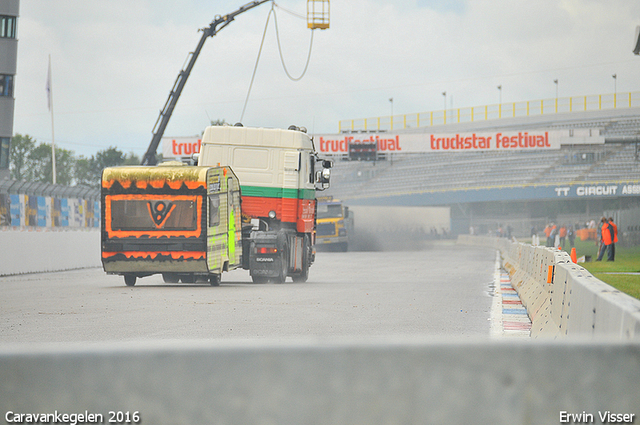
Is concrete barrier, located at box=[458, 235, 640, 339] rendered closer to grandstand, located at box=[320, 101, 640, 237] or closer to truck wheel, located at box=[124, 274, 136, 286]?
truck wheel, located at box=[124, 274, 136, 286]

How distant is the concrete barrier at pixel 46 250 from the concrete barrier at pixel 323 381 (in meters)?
19.0

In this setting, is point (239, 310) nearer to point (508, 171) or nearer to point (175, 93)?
point (175, 93)

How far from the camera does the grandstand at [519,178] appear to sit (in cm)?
6334

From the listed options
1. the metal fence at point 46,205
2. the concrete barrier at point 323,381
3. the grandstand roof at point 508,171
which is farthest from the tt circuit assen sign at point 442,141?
the concrete barrier at point 323,381

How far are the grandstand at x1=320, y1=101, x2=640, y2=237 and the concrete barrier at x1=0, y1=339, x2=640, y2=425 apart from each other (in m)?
57.0

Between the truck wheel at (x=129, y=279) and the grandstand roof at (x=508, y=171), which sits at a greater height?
the grandstand roof at (x=508, y=171)

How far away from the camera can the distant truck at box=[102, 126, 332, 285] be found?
52.8 ft

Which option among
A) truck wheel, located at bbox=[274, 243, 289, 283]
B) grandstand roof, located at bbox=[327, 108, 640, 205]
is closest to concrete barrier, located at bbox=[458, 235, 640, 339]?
truck wheel, located at bbox=[274, 243, 289, 283]

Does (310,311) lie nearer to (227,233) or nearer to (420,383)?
(227,233)

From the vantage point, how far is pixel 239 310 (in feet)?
36.7

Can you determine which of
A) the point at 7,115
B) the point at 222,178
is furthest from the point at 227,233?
the point at 7,115

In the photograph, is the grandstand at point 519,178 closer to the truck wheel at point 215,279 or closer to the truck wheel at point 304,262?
the truck wheel at point 304,262

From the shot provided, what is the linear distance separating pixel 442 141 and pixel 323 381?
48891mm

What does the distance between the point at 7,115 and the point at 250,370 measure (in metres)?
45.3
